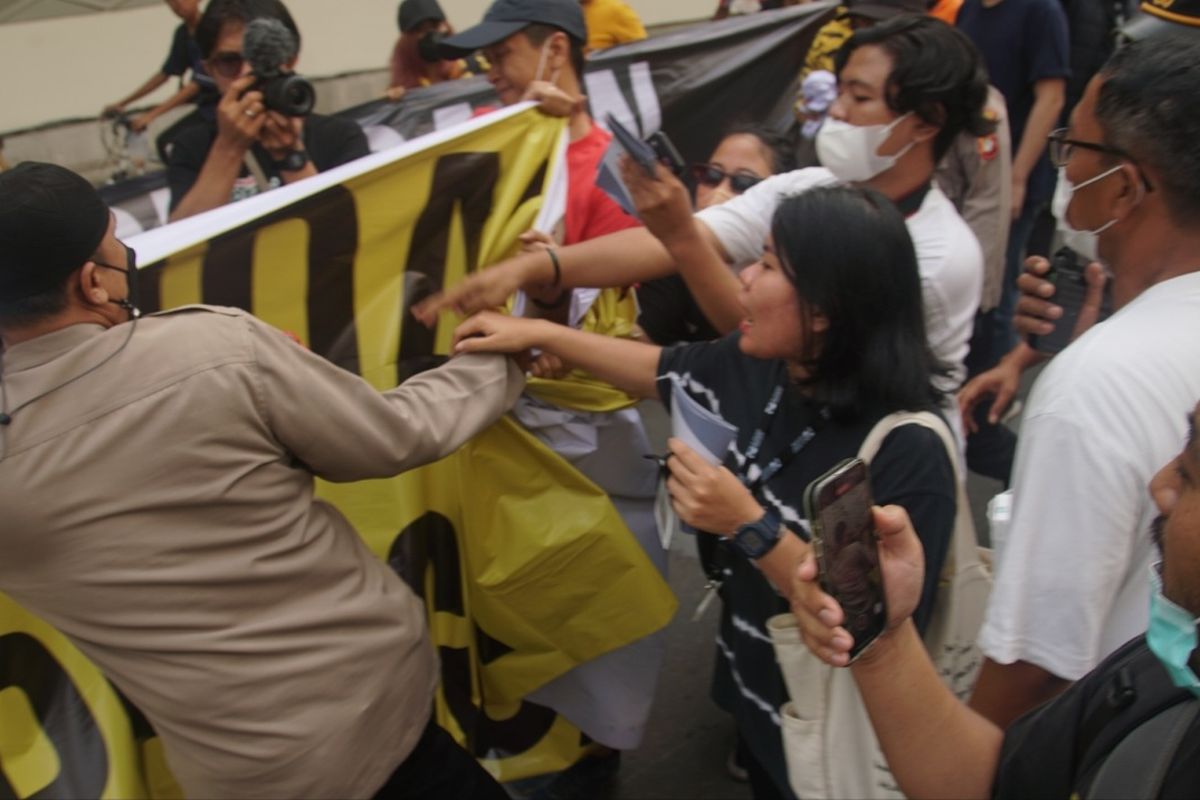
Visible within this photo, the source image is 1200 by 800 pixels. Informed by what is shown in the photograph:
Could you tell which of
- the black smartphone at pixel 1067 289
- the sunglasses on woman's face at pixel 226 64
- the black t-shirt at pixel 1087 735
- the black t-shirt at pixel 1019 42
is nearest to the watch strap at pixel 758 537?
the black t-shirt at pixel 1087 735

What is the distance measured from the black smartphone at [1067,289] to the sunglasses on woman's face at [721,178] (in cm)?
89

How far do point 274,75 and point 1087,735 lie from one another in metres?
2.60

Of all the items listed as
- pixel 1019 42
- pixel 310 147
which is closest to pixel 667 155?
pixel 310 147

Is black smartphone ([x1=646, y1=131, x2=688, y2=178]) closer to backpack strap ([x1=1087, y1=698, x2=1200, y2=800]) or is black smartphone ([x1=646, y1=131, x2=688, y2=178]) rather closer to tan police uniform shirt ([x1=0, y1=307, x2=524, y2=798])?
tan police uniform shirt ([x1=0, y1=307, x2=524, y2=798])

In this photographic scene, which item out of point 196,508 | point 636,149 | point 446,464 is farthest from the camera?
point 446,464

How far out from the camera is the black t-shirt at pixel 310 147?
3.55m

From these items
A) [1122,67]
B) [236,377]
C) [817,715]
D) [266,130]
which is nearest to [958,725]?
[817,715]

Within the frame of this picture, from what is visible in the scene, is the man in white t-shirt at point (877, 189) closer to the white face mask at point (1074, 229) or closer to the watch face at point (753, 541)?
the white face mask at point (1074, 229)

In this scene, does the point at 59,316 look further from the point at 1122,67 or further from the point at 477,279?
the point at 1122,67

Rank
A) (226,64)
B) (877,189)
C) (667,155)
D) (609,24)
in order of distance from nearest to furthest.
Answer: (667,155)
(877,189)
(226,64)
(609,24)

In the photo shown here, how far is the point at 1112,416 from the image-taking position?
4.38 ft

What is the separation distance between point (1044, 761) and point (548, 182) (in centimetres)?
166

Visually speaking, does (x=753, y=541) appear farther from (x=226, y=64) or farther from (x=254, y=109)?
(x=226, y=64)

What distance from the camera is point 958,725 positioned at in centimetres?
139
